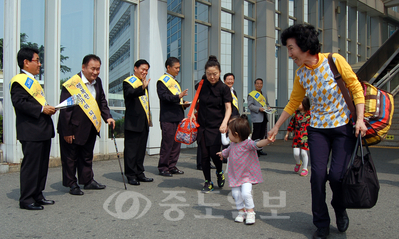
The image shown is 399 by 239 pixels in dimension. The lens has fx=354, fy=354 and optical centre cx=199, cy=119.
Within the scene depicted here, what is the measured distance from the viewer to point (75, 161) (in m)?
4.82

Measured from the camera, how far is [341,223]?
10.5 ft

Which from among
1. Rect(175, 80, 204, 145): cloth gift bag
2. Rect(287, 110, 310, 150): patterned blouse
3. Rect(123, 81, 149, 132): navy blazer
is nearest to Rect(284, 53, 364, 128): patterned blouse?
Rect(175, 80, 204, 145): cloth gift bag

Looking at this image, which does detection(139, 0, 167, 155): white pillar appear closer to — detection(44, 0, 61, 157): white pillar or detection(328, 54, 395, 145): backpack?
detection(44, 0, 61, 157): white pillar

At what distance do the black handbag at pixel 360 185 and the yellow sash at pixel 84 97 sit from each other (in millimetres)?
3318

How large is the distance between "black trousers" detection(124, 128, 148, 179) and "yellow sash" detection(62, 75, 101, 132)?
725mm

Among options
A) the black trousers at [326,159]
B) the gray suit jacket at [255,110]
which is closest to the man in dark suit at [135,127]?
the black trousers at [326,159]

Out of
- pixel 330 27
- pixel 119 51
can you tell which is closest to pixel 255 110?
pixel 119 51

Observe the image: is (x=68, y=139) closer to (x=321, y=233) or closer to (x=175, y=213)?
(x=175, y=213)

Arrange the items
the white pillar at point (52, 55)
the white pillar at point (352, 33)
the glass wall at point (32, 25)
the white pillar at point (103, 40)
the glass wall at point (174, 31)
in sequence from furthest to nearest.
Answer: the white pillar at point (352, 33)
the glass wall at point (174, 31)
the white pillar at point (103, 40)
the white pillar at point (52, 55)
the glass wall at point (32, 25)

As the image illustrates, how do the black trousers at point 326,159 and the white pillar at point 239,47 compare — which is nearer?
the black trousers at point 326,159

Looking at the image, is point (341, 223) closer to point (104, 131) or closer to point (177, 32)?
point (104, 131)

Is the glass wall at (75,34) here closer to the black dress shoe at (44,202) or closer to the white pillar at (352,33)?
the black dress shoe at (44,202)

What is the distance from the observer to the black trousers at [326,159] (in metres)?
3.04

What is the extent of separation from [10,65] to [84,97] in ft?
9.06
